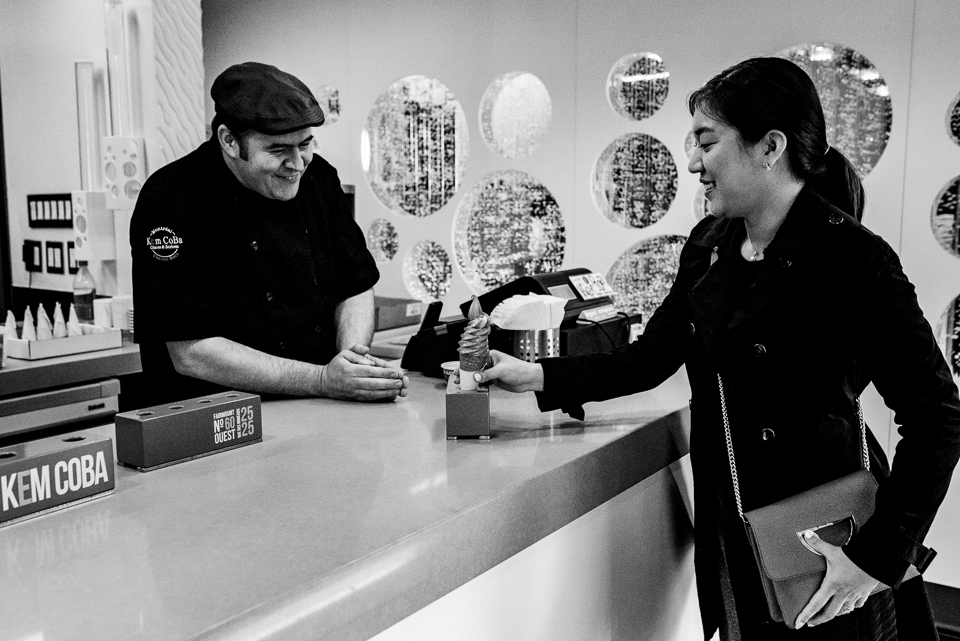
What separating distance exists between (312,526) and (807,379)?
89 cm

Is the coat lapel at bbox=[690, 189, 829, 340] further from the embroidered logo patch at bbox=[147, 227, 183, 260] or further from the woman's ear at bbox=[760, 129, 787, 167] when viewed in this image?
the embroidered logo patch at bbox=[147, 227, 183, 260]

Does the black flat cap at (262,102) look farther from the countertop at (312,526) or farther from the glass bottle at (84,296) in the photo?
the glass bottle at (84,296)

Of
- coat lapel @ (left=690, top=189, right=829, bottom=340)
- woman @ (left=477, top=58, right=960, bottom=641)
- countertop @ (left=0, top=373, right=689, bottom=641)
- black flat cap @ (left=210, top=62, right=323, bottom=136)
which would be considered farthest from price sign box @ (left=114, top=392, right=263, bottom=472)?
coat lapel @ (left=690, top=189, right=829, bottom=340)

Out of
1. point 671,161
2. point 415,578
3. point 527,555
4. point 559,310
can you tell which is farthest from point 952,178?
point 415,578

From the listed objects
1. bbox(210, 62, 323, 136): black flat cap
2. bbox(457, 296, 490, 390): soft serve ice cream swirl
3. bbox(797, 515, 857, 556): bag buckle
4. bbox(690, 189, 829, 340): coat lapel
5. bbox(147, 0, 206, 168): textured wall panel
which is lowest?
bbox(797, 515, 857, 556): bag buckle

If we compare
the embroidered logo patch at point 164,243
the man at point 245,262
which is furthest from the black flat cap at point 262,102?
the embroidered logo patch at point 164,243

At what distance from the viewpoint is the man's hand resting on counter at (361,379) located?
1.92m

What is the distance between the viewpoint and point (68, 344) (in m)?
3.31

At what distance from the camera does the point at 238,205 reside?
210cm

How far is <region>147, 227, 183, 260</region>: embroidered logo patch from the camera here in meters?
1.95

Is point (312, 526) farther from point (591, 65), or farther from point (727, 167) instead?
point (591, 65)

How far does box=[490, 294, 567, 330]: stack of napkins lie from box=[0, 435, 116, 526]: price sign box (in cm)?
98

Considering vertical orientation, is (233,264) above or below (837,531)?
above

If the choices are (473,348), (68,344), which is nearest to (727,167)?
(473,348)
